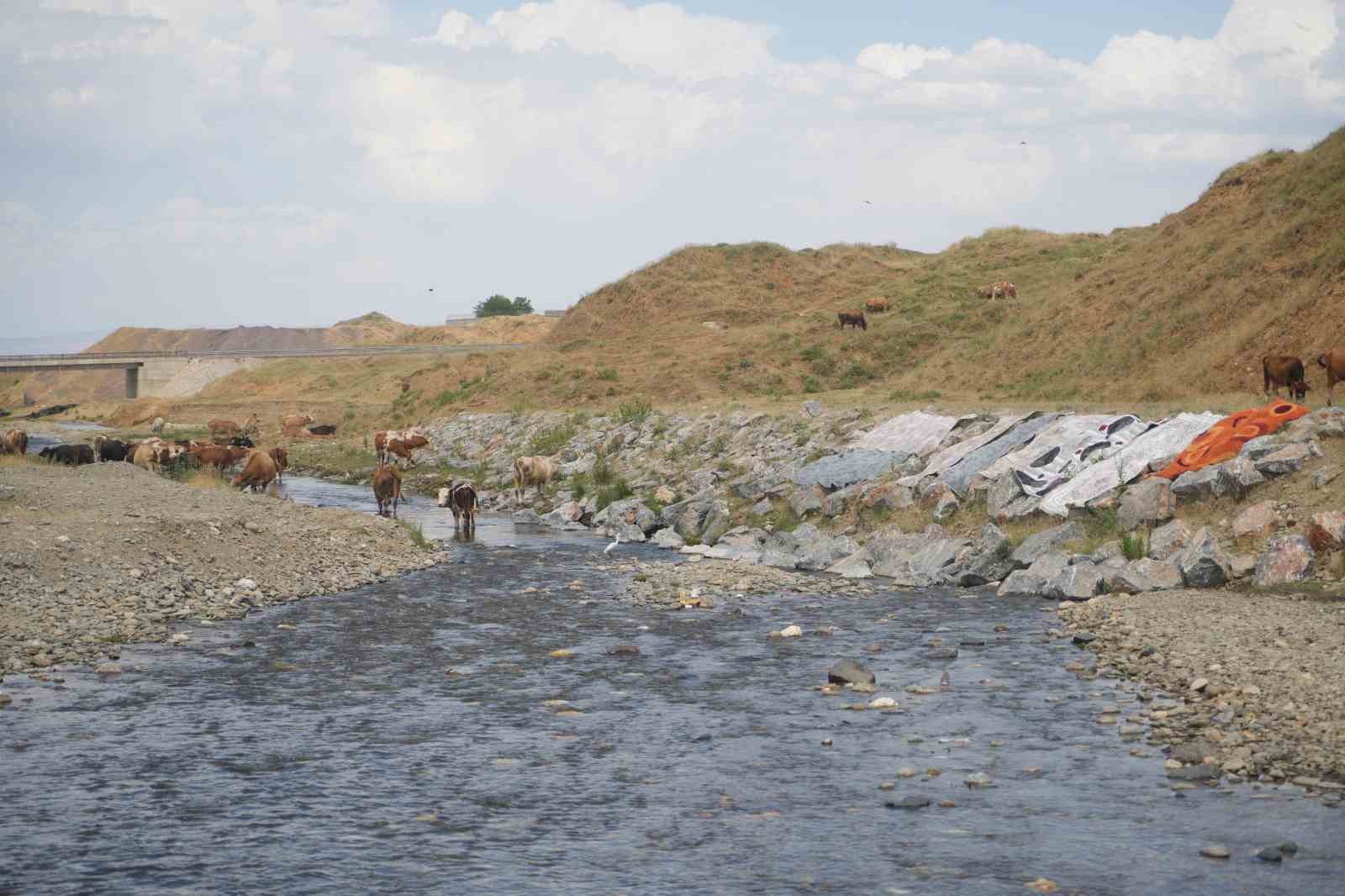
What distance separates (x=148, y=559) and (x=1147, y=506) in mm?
17689

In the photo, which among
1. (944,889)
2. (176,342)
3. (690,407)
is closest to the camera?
(944,889)

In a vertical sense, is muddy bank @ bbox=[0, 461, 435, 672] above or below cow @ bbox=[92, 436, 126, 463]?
below

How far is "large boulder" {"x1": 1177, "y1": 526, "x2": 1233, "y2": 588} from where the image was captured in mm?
20234

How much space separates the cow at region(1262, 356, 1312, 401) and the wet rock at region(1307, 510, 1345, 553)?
10951mm

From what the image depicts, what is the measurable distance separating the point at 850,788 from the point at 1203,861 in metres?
3.12

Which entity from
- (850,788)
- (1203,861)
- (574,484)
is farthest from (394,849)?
(574,484)

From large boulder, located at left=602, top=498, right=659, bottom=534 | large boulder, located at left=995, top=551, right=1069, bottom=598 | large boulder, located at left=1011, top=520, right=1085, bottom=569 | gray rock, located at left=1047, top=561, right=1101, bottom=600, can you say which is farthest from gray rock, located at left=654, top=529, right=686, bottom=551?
gray rock, located at left=1047, top=561, right=1101, bottom=600

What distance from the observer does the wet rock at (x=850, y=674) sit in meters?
15.6

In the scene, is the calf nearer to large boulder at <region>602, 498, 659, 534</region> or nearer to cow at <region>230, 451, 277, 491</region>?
large boulder at <region>602, 498, 659, 534</region>

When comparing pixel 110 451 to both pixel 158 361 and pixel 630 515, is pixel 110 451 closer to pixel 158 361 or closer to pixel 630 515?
pixel 630 515

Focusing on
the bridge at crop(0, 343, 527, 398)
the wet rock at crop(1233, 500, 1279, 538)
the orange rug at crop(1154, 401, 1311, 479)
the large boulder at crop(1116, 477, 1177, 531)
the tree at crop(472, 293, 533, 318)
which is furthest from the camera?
the tree at crop(472, 293, 533, 318)

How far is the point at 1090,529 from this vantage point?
23.8 metres

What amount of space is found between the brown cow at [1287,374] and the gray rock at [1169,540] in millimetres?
9800

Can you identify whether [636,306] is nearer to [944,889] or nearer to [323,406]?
[323,406]
